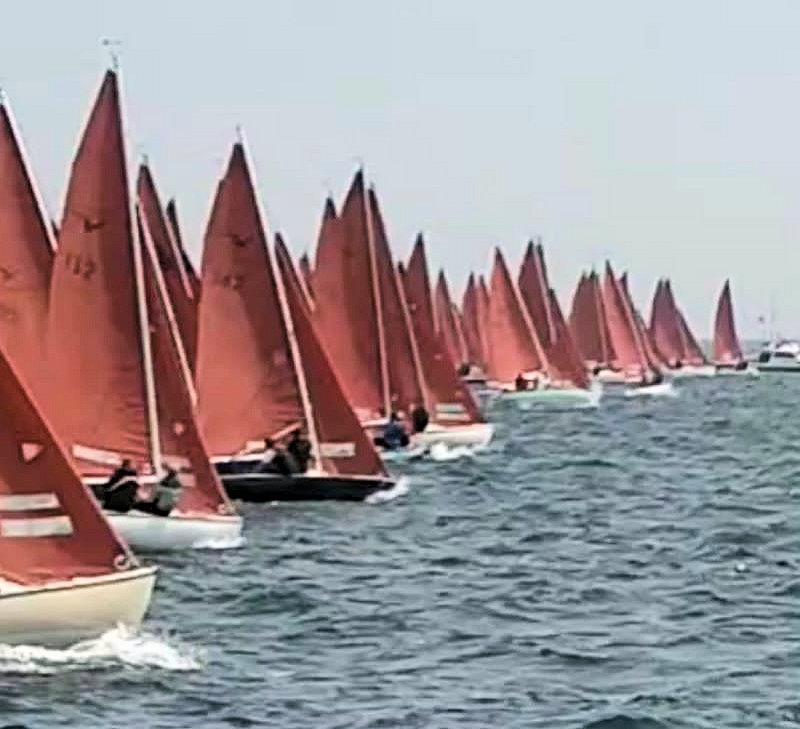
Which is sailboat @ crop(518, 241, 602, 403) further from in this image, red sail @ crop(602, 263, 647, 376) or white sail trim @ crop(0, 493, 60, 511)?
white sail trim @ crop(0, 493, 60, 511)

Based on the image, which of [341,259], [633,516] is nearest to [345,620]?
[633,516]

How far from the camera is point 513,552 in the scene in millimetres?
38094

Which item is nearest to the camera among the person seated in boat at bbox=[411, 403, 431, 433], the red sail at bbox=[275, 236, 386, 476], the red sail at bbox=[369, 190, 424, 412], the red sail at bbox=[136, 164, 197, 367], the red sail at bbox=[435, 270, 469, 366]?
the red sail at bbox=[275, 236, 386, 476]

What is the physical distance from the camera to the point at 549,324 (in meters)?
107

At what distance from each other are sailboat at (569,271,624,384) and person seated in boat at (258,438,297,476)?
87250 mm

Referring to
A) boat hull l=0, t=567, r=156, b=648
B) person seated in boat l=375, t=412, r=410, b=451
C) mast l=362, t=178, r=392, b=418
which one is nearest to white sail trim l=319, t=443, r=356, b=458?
person seated in boat l=375, t=412, r=410, b=451

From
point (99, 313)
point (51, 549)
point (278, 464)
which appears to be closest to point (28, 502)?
point (51, 549)

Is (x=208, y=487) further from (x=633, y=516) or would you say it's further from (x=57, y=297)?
(x=633, y=516)

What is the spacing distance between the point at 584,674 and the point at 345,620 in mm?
4989

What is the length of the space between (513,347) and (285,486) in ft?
193

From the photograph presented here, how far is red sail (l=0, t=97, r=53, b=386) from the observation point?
39.0 meters

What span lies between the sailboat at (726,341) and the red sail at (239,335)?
371 feet

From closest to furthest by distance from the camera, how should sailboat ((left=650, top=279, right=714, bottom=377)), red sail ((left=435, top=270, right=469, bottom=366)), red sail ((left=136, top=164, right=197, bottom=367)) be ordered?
red sail ((left=136, top=164, right=197, bottom=367)), red sail ((left=435, top=270, right=469, bottom=366)), sailboat ((left=650, top=279, right=714, bottom=377))

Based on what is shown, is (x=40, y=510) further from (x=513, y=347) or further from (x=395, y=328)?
(x=513, y=347)
